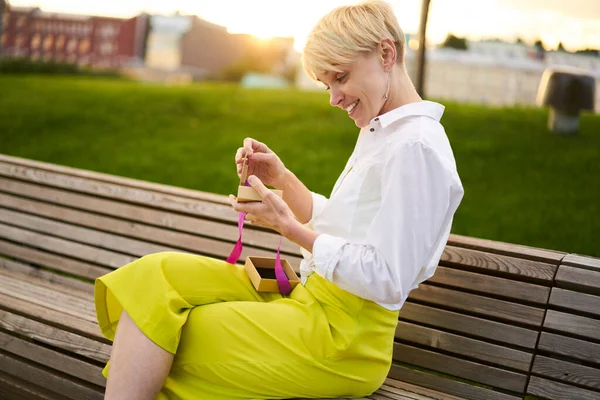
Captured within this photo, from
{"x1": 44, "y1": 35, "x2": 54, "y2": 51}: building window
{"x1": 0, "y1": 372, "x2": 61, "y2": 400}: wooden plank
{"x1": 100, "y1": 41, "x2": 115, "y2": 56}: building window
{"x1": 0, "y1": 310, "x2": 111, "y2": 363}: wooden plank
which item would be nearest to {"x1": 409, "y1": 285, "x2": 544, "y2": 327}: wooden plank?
{"x1": 0, "y1": 310, "x2": 111, "y2": 363}: wooden plank

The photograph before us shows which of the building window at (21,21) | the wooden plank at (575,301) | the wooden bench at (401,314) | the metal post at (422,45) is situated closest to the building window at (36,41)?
the building window at (21,21)

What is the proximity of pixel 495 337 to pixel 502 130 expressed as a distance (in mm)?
5180

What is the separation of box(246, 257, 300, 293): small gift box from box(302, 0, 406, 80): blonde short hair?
72 centimetres

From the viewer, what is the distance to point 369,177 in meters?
2.12

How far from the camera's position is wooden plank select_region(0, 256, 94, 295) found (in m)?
3.65

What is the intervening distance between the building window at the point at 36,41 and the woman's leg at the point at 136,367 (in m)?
33.4

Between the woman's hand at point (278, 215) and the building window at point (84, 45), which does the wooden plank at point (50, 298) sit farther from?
the building window at point (84, 45)

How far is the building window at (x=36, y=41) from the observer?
3256 cm

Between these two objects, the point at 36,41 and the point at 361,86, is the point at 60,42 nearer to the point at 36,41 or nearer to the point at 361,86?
the point at 36,41

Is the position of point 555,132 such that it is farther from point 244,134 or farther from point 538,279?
point 538,279

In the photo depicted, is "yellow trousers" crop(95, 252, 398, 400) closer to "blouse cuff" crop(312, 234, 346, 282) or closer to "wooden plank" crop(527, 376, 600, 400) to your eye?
"blouse cuff" crop(312, 234, 346, 282)

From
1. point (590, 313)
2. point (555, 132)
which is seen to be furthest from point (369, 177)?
point (555, 132)

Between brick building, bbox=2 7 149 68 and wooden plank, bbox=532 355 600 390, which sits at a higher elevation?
wooden plank, bbox=532 355 600 390

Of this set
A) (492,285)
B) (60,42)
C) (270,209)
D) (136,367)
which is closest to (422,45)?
(492,285)
